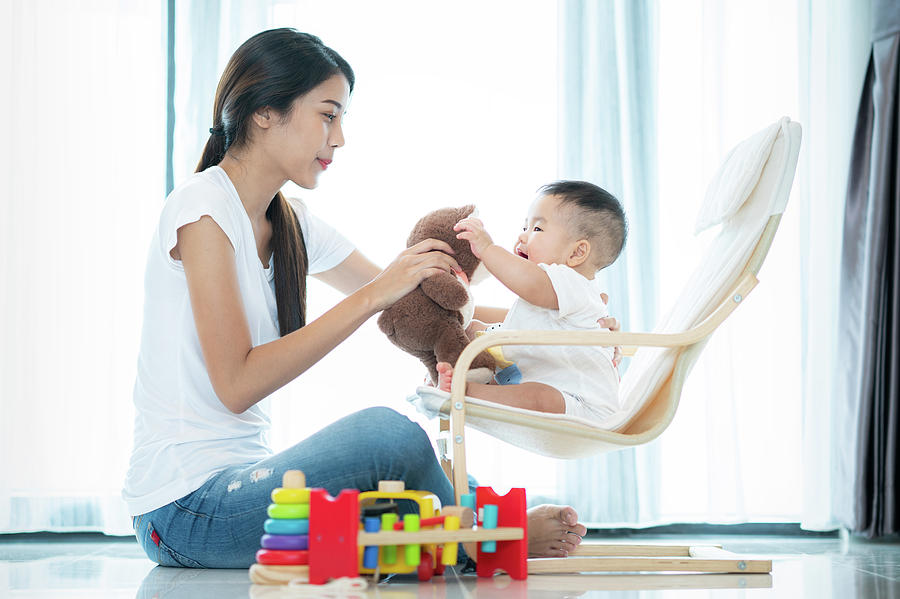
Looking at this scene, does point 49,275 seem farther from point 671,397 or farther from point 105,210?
point 671,397

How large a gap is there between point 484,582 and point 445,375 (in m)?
0.41

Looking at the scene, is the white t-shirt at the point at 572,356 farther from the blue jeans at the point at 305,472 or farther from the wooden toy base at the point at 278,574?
the wooden toy base at the point at 278,574

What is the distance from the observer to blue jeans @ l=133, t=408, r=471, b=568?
5.00ft

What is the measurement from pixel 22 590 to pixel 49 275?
1.36m

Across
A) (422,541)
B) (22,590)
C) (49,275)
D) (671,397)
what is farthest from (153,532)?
(49,275)

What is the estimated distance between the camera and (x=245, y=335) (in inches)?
63.6

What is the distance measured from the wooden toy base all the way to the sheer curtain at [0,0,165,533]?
1486 mm

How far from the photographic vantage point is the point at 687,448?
9.14 ft

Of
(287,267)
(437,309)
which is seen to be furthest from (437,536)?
(287,267)

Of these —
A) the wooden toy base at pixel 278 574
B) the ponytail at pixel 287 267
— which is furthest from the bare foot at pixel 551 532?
the ponytail at pixel 287 267

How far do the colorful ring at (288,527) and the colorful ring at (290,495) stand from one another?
0.03 meters

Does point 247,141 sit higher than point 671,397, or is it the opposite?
point 247,141

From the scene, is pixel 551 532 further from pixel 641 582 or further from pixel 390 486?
pixel 390 486

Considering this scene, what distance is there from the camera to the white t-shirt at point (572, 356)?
1.80m
